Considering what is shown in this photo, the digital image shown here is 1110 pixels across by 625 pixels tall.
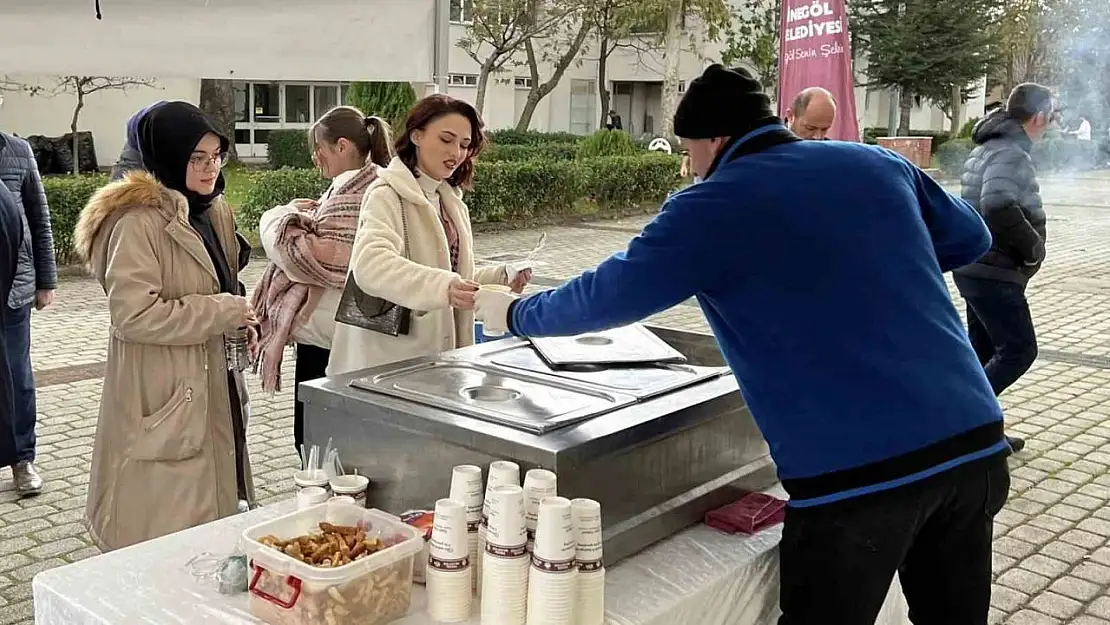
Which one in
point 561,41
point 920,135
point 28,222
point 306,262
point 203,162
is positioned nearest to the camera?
point 203,162

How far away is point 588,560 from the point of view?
1.65 metres

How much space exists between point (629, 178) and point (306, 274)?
12061mm

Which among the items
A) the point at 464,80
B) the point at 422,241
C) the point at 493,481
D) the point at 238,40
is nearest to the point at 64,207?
the point at 238,40

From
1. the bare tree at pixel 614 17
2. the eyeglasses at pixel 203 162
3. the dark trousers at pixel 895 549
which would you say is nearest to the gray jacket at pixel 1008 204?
the dark trousers at pixel 895 549

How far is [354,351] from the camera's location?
298 cm

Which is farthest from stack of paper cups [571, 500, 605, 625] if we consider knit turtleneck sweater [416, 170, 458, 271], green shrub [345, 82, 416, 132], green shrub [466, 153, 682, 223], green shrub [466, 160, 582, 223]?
green shrub [345, 82, 416, 132]

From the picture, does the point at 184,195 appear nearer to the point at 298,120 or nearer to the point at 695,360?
the point at 695,360

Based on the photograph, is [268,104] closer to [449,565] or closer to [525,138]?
[525,138]

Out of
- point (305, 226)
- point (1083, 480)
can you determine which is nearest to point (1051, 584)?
point (1083, 480)

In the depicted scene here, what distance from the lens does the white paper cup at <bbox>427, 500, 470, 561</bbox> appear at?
1651 millimetres

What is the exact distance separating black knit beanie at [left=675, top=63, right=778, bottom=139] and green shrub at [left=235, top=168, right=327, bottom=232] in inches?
373

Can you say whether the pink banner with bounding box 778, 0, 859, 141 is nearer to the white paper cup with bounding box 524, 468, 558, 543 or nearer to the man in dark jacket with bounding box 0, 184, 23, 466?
the man in dark jacket with bounding box 0, 184, 23, 466

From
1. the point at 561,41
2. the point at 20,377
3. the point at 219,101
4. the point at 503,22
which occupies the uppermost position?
the point at 561,41

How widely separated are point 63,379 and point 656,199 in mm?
11099
